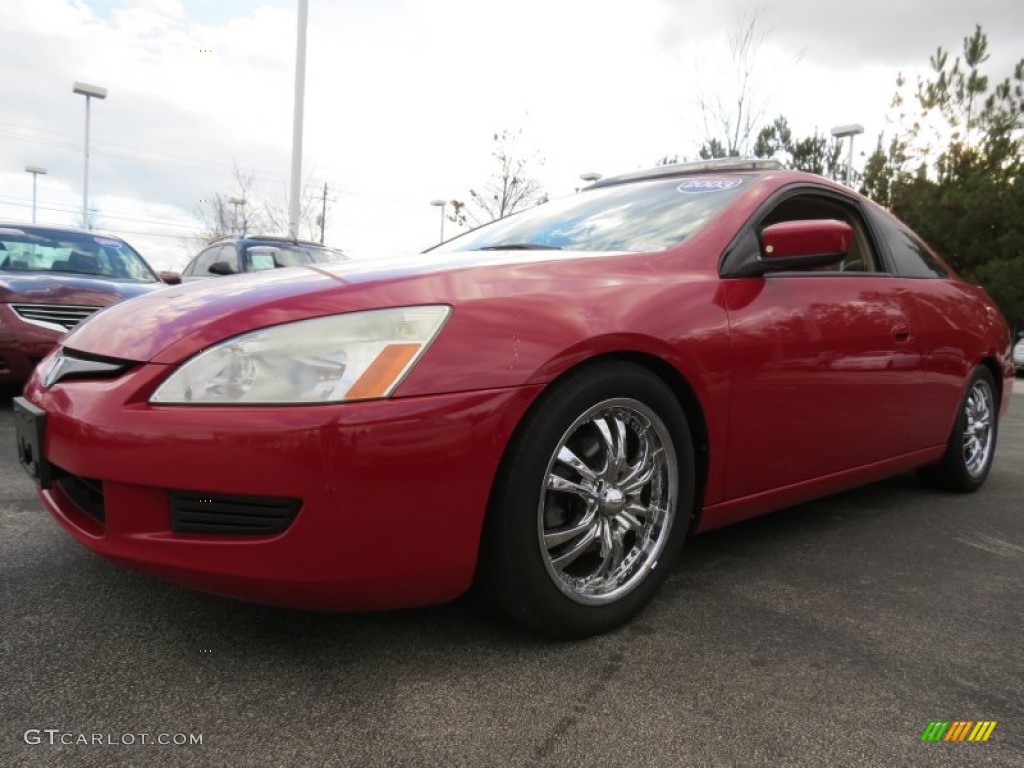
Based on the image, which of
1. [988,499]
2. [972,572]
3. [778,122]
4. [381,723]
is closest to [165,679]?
[381,723]

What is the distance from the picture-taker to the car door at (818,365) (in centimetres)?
226

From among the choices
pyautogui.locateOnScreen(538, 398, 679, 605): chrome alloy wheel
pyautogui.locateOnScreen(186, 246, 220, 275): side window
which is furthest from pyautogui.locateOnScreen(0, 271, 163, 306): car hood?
pyautogui.locateOnScreen(538, 398, 679, 605): chrome alloy wheel

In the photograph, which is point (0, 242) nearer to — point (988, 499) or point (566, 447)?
point (566, 447)

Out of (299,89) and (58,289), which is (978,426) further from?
(299,89)

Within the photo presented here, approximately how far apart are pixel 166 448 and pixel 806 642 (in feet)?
5.33

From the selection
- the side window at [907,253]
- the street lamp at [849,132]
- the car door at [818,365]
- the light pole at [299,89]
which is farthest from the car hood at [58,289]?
the street lamp at [849,132]

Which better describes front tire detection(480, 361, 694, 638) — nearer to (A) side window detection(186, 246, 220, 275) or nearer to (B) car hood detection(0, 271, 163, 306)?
(B) car hood detection(0, 271, 163, 306)

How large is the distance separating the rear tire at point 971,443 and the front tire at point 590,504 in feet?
6.80

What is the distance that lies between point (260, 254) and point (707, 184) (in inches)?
257

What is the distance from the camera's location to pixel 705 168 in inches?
115

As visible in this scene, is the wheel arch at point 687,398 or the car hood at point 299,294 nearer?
the car hood at point 299,294

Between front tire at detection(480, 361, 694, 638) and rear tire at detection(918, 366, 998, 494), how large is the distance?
207 cm

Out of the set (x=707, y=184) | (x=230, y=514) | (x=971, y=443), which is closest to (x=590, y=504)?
(x=230, y=514)

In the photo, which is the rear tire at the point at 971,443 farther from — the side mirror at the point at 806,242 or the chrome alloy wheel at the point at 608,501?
the chrome alloy wheel at the point at 608,501
